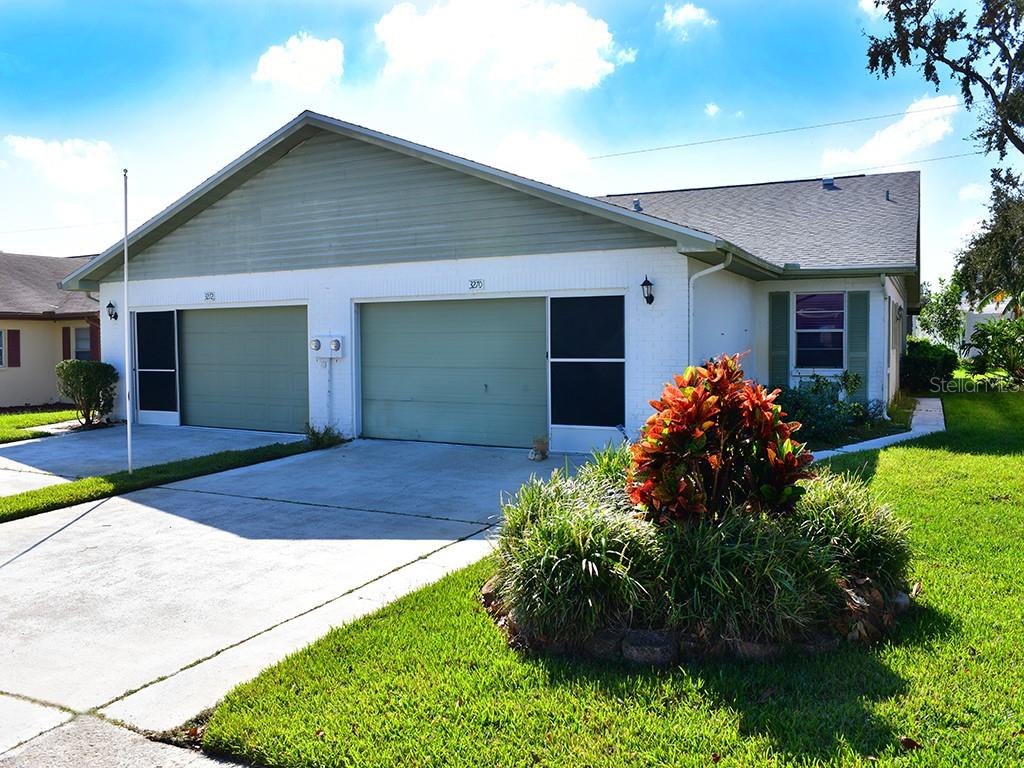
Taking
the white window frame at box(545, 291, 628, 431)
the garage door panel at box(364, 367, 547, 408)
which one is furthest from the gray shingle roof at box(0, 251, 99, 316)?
the white window frame at box(545, 291, 628, 431)

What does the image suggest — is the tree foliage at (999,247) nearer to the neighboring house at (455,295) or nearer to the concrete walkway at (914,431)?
the concrete walkway at (914,431)

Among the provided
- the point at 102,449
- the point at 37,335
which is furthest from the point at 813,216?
the point at 37,335

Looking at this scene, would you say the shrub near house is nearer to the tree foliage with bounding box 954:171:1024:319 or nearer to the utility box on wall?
the utility box on wall

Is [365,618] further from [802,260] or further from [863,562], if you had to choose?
[802,260]

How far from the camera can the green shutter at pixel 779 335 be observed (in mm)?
14328

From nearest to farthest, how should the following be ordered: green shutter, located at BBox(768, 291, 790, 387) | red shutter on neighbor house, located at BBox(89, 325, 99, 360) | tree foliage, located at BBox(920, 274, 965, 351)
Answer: green shutter, located at BBox(768, 291, 790, 387)
red shutter on neighbor house, located at BBox(89, 325, 99, 360)
tree foliage, located at BBox(920, 274, 965, 351)

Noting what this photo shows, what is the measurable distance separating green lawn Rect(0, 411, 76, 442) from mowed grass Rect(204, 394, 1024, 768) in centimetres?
1159

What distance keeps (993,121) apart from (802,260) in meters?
9.81

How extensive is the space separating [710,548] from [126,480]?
7.56m

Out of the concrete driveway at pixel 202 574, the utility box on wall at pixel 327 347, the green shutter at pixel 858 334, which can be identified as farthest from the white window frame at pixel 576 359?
the green shutter at pixel 858 334

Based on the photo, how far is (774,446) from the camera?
486cm

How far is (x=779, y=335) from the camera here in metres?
14.4

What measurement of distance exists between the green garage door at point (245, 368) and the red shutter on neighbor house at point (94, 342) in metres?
6.91

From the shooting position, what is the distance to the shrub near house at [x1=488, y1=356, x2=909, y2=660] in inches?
173
